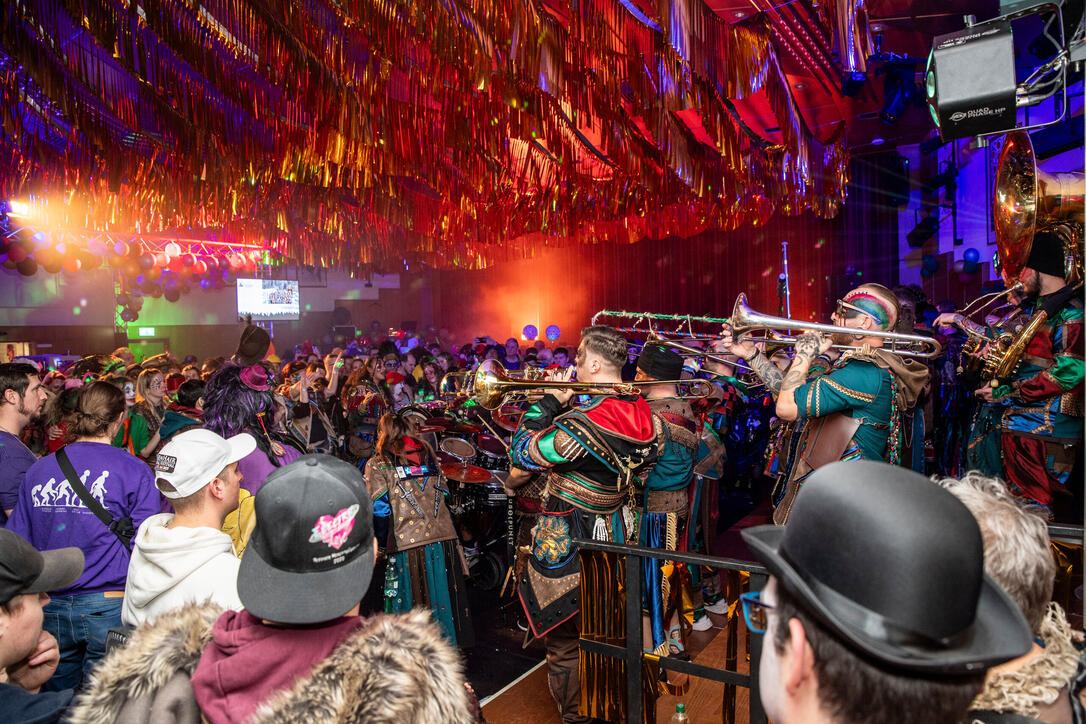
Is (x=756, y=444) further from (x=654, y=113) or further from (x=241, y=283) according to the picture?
(x=241, y=283)

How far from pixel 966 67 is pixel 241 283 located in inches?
829

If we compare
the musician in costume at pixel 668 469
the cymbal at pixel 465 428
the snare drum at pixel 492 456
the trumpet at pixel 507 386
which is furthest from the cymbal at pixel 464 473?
the musician in costume at pixel 668 469

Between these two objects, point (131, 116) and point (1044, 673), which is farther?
point (131, 116)

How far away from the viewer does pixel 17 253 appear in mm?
10812

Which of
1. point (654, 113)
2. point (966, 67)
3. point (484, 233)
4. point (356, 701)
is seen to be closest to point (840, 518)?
point (356, 701)

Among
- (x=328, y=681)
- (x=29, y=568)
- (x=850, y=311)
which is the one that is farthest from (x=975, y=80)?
(x=29, y=568)

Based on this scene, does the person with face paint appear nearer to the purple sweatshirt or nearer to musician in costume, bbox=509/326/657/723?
the purple sweatshirt

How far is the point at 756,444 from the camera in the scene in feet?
30.0

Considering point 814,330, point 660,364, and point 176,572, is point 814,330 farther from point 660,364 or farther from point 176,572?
point 176,572

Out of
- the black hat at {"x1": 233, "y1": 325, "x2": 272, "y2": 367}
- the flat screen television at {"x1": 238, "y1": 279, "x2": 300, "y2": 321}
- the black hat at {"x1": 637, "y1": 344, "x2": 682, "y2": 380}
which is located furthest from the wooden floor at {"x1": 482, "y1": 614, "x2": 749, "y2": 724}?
the flat screen television at {"x1": 238, "y1": 279, "x2": 300, "y2": 321}

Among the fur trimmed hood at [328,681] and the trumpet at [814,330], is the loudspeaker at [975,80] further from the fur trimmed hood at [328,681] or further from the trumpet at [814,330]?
the fur trimmed hood at [328,681]

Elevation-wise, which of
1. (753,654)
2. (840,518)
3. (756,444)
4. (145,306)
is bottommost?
(756,444)

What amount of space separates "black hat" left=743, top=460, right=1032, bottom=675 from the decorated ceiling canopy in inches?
118

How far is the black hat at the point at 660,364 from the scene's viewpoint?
Answer: 4.45 m
